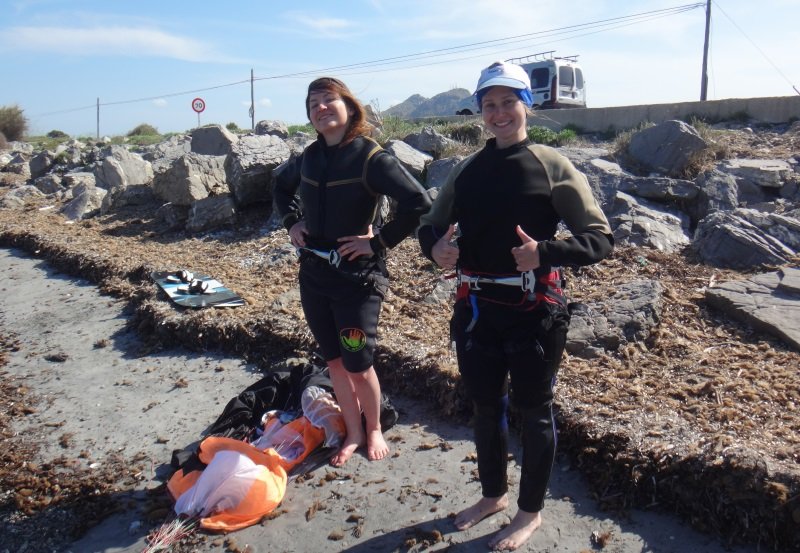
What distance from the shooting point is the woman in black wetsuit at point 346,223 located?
3.43m

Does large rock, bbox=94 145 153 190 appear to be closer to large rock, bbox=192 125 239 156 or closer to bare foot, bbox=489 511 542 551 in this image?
large rock, bbox=192 125 239 156

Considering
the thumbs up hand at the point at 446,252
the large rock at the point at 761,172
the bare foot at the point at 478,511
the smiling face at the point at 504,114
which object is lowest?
the bare foot at the point at 478,511

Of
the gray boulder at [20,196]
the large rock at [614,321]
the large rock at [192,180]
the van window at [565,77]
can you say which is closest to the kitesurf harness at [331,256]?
the large rock at [614,321]

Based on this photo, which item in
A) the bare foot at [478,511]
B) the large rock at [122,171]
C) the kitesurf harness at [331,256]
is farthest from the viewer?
the large rock at [122,171]

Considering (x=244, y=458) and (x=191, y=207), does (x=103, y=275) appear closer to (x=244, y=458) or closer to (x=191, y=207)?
(x=191, y=207)

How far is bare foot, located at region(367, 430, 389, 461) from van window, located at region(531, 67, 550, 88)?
2007cm

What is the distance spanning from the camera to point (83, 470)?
404cm

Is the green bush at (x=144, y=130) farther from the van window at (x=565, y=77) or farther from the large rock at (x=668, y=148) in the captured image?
the large rock at (x=668, y=148)

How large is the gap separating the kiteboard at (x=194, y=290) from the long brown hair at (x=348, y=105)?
9.76ft

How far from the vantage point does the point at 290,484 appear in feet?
12.1

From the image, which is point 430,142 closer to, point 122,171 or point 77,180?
point 122,171

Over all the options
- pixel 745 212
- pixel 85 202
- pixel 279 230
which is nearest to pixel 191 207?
pixel 279 230

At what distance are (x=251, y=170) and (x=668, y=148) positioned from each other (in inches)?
197

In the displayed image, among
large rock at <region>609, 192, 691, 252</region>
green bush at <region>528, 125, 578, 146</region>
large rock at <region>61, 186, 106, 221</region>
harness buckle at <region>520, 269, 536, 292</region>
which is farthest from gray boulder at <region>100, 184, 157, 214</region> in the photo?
harness buckle at <region>520, 269, 536, 292</region>
